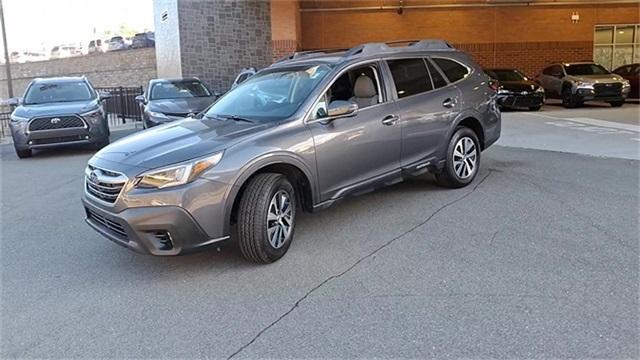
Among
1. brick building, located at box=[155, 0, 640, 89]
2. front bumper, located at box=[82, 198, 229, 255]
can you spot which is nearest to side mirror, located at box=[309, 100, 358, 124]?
front bumper, located at box=[82, 198, 229, 255]

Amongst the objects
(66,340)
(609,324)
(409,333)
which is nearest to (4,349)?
(66,340)

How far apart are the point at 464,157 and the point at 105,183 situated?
423 centimetres

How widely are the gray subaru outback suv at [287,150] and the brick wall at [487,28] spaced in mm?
16991

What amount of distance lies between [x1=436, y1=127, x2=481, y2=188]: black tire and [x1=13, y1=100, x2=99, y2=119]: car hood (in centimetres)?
767

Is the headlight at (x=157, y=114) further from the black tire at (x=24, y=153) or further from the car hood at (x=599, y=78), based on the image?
the car hood at (x=599, y=78)

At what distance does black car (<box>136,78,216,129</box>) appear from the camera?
11344 mm

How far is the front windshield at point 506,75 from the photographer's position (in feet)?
59.7

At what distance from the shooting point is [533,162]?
8.20 m

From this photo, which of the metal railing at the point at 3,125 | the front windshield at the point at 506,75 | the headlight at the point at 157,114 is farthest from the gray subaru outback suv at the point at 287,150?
the metal railing at the point at 3,125

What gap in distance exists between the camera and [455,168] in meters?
6.44

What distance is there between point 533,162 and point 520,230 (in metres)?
3.61

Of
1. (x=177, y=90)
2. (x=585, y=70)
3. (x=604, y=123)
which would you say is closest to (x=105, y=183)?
(x=177, y=90)

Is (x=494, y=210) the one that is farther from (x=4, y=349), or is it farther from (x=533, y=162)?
(x=4, y=349)

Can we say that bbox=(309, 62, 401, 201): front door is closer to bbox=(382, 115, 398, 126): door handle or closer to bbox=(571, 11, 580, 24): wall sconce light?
bbox=(382, 115, 398, 126): door handle
